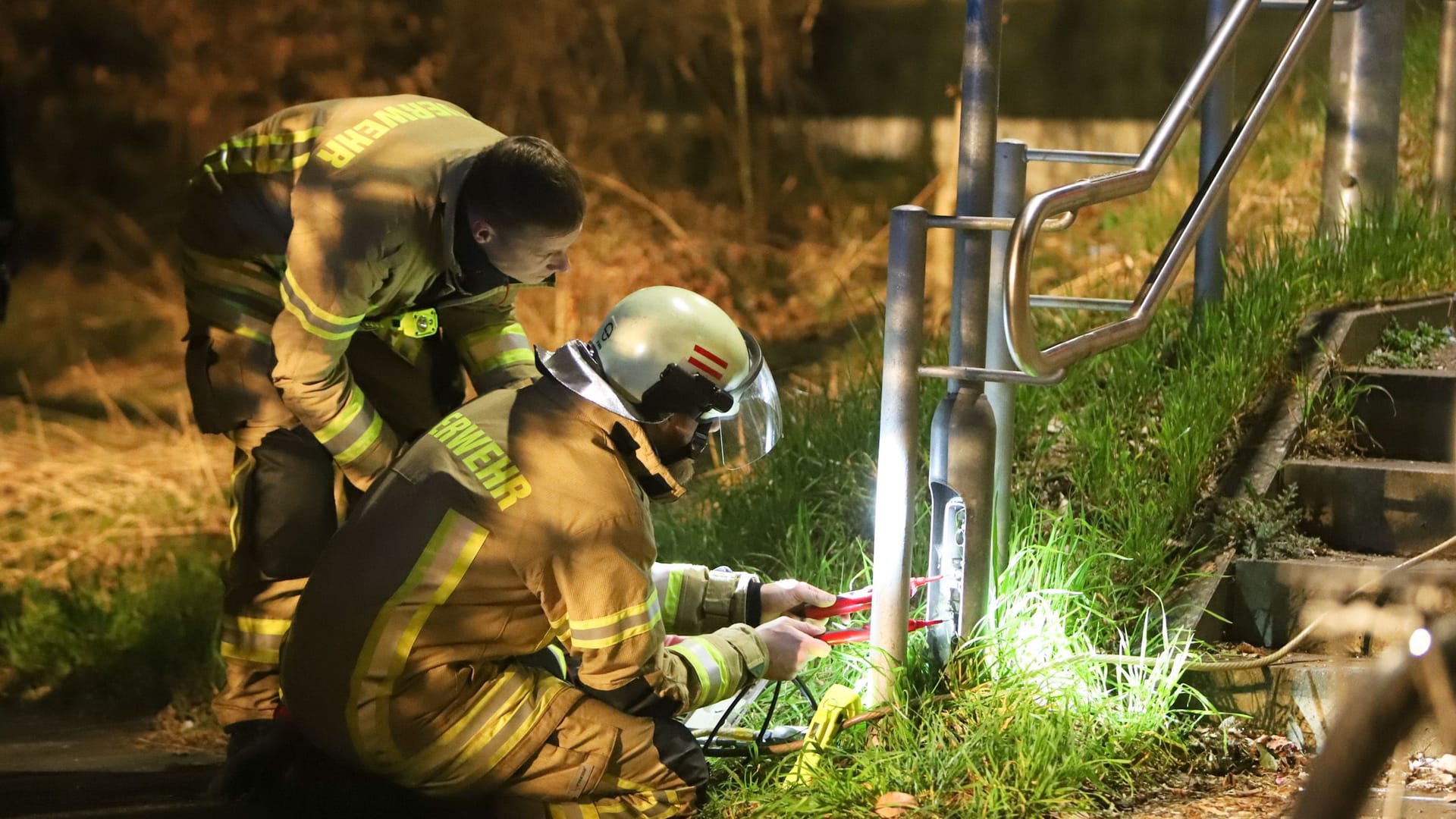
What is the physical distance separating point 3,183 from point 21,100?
470 centimetres

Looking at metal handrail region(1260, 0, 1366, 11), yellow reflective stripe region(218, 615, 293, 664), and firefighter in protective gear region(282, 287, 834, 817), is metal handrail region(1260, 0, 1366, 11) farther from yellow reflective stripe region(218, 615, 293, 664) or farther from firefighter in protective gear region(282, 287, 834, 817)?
yellow reflective stripe region(218, 615, 293, 664)

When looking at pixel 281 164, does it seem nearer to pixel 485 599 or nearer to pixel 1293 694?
pixel 485 599

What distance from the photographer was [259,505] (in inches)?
151

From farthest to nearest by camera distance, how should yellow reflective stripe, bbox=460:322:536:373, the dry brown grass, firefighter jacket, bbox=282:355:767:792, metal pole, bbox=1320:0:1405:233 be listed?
the dry brown grass
metal pole, bbox=1320:0:1405:233
yellow reflective stripe, bbox=460:322:536:373
firefighter jacket, bbox=282:355:767:792

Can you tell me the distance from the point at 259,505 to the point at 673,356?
135 centimetres

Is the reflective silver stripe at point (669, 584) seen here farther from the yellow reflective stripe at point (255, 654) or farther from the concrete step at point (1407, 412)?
the concrete step at point (1407, 412)

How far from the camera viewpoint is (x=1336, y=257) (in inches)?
194

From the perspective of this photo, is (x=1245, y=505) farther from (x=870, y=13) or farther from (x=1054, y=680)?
(x=870, y=13)

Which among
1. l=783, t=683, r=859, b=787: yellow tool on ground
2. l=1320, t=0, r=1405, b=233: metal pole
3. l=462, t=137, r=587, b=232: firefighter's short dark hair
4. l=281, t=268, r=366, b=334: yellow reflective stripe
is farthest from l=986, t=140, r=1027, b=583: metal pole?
l=1320, t=0, r=1405, b=233: metal pole

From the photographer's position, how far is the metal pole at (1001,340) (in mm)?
3490

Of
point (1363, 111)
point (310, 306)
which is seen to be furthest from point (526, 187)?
point (1363, 111)

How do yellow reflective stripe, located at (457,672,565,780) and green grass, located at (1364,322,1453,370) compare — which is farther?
green grass, located at (1364,322,1453,370)

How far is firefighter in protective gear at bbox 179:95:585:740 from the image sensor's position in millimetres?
3562

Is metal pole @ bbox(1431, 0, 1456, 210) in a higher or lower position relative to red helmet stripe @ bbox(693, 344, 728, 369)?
higher
